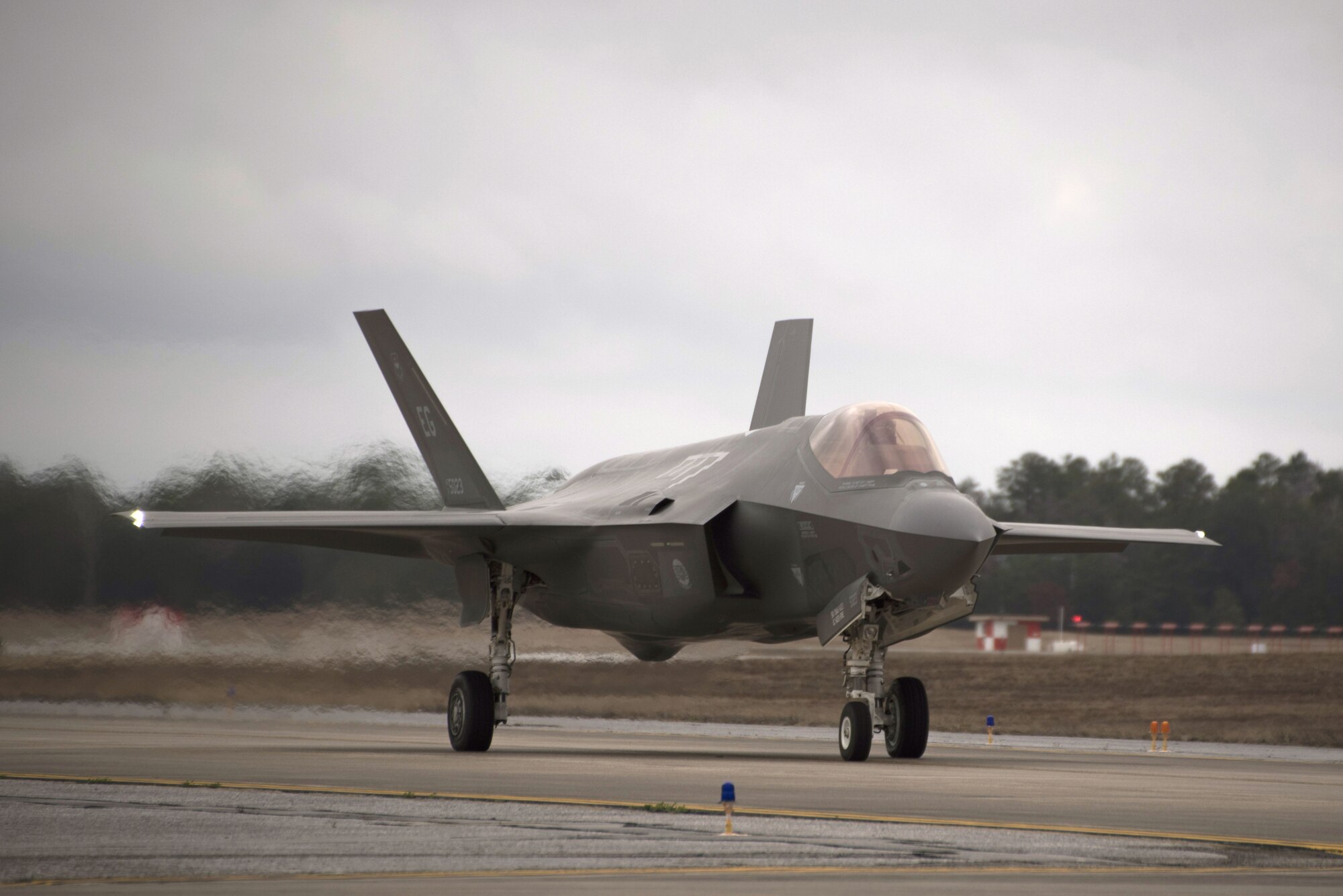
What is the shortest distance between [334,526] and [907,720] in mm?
6784

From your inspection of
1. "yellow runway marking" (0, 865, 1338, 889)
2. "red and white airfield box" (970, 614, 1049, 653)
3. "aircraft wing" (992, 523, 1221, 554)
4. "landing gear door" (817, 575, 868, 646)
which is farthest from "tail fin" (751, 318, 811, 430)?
"red and white airfield box" (970, 614, 1049, 653)

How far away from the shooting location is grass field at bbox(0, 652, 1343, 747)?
22656 mm

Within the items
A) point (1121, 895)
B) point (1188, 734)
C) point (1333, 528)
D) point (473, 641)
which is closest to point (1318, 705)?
point (1188, 734)

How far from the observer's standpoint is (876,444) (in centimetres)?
1545

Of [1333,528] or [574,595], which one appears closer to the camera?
[574,595]

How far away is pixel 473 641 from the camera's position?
943 inches

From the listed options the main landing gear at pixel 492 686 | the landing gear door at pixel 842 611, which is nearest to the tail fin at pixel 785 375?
the main landing gear at pixel 492 686

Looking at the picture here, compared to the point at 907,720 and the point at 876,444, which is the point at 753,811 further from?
the point at 907,720

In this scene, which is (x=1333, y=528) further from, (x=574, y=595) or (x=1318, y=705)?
(x=574, y=595)

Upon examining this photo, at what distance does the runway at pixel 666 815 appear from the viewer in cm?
742

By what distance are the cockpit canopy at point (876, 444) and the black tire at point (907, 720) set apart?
88.9 inches

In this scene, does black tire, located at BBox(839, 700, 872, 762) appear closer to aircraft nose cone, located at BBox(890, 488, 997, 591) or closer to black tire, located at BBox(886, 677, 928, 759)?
black tire, located at BBox(886, 677, 928, 759)

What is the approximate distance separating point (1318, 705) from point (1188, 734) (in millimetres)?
5975

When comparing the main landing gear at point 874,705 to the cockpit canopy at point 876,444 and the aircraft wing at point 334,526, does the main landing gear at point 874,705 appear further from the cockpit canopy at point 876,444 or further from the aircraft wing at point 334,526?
the aircraft wing at point 334,526
